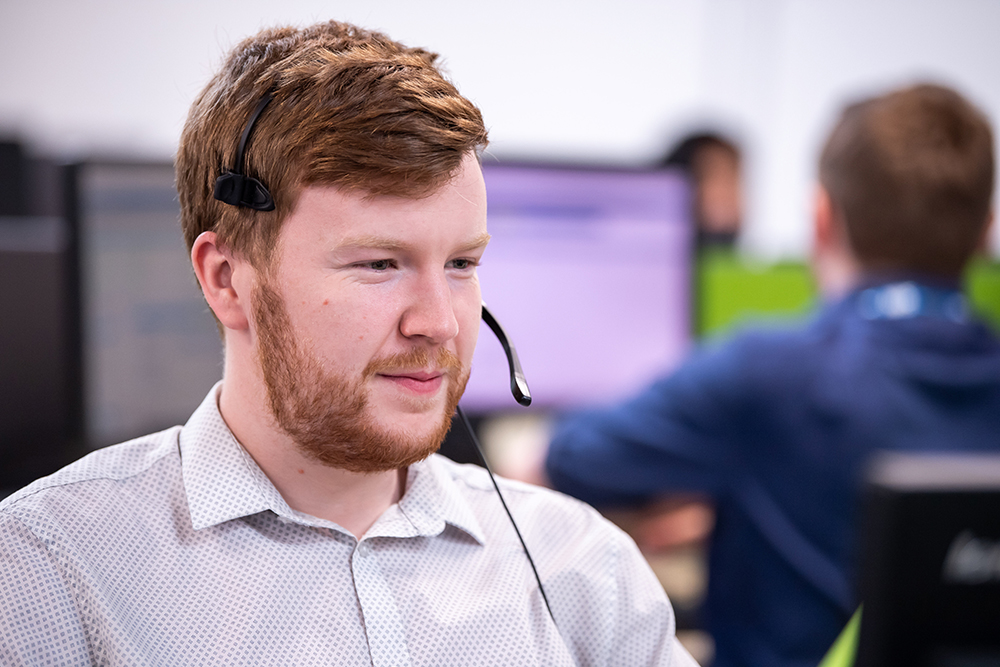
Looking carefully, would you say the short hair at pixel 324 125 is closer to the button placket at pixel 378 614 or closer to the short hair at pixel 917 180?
the button placket at pixel 378 614

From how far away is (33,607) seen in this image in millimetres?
691

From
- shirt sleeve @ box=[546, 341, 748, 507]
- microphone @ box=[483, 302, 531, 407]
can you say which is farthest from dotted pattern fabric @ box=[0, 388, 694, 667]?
shirt sleeve @ box=[546, 341, 748, 507]

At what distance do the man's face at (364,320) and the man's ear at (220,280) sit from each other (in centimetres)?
3

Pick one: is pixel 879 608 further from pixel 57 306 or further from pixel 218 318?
pixel 57 306

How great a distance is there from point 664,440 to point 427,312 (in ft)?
2.56

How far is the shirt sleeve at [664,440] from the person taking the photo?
1437 mm

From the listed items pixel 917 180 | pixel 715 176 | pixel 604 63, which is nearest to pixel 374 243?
pixel 917 180

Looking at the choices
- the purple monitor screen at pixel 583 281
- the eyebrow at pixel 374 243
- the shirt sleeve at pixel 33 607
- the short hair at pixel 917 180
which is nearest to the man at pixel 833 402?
the short hair at pixel 917 180

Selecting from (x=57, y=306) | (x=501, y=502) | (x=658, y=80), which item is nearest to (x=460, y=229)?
(x=501, y=502)

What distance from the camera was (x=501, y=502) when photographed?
3.04 ft

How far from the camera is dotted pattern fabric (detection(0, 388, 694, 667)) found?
2.33 ft

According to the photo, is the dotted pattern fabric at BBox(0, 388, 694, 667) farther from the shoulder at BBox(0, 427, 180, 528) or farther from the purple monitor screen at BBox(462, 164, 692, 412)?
the purple monitor screen at BBox(462, 164, 692, 412)

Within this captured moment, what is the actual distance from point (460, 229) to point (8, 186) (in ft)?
6.58

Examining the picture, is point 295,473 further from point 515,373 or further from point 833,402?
point 833,402
